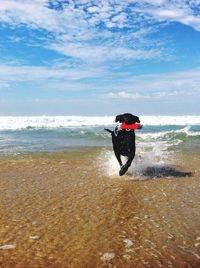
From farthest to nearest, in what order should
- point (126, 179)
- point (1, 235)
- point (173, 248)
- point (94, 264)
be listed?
point (126, 179)
point (1, 235)
point (173, 248)
point (94, 264)

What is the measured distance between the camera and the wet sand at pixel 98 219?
547cm

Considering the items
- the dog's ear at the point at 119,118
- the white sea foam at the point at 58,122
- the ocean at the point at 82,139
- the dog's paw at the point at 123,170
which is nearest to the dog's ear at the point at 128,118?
the dog's ear at the point at 119,118

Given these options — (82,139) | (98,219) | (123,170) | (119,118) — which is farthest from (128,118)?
(82,139)

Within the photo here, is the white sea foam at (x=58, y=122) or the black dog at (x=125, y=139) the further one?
the white sea foam at (x=58, y=122)

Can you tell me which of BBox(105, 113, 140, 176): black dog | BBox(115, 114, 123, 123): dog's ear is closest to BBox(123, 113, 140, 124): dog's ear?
BBox(105, 113, 140, 176): black dog

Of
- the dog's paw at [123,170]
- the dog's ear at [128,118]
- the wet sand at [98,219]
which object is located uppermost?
the dog's ear at [128,118]

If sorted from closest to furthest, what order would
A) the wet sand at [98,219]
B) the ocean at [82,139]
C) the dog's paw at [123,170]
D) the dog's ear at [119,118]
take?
the wet sand at [98,219], the dog's paw at [123,170], the dog's ear at [119,118], the ocean at [82,139]

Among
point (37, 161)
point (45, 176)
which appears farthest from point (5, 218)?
point (37, 161)

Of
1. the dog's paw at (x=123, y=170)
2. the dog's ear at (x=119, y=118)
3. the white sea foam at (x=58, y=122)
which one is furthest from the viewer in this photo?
the white sea foam at (x=58, y=122)

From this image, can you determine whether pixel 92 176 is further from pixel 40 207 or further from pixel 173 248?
pixel 173 248

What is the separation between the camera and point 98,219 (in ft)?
23.2

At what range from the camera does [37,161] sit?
550 inches

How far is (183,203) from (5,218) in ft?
11.2

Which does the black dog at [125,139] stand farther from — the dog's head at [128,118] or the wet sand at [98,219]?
the wet sand at [98,219]
